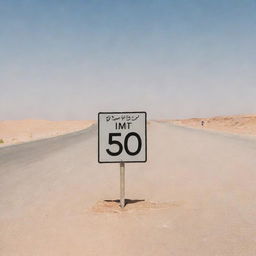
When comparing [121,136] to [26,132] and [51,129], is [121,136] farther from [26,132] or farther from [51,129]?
[51,129]

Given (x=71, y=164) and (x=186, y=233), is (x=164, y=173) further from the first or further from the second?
(x=186, y=233)

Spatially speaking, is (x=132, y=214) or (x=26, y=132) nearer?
(x=132, y=214)

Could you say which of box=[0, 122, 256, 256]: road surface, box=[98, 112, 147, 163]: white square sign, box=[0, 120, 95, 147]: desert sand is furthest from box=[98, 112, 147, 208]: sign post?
box=[0, 120, 95, 147]: desert sand

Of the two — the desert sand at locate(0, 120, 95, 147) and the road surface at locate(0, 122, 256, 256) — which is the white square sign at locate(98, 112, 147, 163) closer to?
the road surface at locate(0, 122, 256, 256)

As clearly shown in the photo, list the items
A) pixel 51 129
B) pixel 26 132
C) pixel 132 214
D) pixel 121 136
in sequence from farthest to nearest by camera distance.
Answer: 1. pixel 51 129
2. pixel 26 132
3. pixel 121 136
4. pixel 132 214

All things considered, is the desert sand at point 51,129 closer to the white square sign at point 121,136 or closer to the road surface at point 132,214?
the road surface at point 132,214

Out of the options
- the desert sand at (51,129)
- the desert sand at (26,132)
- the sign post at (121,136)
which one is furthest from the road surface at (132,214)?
the desert sand at (26,132)

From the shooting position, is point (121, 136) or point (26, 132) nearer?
point (121, 136)

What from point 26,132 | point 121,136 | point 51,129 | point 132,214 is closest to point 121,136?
point 121,136

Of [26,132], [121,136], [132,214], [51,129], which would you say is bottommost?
[132,214]

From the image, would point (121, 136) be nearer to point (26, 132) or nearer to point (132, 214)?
point (132, 214)

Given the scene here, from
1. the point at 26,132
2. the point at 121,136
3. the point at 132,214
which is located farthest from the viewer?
the point at 26,132

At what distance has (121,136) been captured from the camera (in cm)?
675

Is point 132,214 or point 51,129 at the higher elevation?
point 51,129
